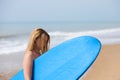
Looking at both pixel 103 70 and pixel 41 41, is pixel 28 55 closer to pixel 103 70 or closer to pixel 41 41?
pixel 41 41

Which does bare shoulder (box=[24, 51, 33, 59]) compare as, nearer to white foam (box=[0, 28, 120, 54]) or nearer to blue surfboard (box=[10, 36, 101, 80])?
blue surfboard (box=[10, 36, 101, 80])

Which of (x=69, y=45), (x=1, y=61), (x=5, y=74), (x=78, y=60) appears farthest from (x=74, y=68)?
(x=1, y=61)

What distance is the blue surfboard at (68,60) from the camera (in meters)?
2.61

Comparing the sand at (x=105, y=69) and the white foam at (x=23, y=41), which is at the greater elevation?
the sand at (x=105, y=69)

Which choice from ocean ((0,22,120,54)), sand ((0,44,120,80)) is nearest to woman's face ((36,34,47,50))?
sand ((0,44,120,80))

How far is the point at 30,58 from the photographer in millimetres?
2676

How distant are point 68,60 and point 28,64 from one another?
1.17ft

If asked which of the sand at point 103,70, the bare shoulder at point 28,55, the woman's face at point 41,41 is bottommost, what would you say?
the sand at point 103,70

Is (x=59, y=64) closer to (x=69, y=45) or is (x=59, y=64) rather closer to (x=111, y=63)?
(x=69, y=45)

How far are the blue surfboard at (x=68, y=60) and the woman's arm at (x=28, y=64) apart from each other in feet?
0.26

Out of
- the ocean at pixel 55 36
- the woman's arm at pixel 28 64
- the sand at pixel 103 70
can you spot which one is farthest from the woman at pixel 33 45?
the ocean at pixel 55 36

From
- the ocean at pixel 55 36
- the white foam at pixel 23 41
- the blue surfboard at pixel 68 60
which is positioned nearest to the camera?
the blue surfboard at pixel 68 60

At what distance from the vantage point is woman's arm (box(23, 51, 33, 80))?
2.64 meters

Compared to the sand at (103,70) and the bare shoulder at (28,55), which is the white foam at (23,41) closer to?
the sand at (103,70)
